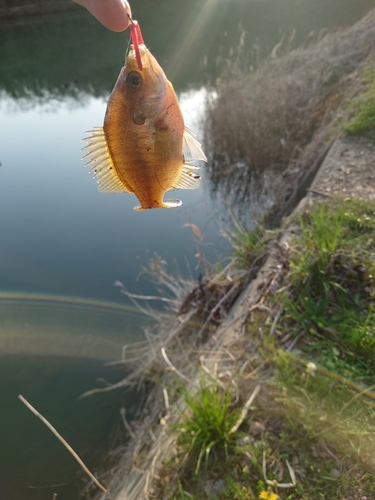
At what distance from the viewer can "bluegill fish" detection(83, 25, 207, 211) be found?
1282 millimetres

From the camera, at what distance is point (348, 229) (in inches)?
120

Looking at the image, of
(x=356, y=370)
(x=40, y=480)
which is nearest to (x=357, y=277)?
(x=356, y=370)

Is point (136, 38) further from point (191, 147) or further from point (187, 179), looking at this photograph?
point (187, 179)

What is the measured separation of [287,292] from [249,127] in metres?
5.59

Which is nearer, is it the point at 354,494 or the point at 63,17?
the point at 354,494

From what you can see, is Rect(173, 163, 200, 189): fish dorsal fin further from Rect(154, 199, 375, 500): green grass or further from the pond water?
the pond water

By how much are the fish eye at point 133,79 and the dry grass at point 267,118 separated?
6235mm

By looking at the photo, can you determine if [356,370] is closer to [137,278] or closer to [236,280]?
[236,280]

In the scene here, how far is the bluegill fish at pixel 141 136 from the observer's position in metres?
1.28

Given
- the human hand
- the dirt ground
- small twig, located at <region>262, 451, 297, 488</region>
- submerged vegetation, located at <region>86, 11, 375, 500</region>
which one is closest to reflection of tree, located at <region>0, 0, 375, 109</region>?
the dirt ground

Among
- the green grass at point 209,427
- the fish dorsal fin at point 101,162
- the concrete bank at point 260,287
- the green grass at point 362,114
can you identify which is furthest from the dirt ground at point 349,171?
the fish dorsal fin at point 101,162

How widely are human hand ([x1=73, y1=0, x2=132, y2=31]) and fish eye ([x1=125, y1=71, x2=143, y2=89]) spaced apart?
12.9 inches

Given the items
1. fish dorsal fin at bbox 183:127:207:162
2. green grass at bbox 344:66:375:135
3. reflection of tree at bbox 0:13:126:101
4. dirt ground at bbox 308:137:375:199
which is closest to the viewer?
fish dorsal fin at bbox 183:127:207:162

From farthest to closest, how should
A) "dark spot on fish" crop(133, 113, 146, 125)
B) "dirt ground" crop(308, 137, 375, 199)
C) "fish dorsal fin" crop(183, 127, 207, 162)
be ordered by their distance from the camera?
"dirt ground" crop(308, 137, 375, 199) < "fish dorsal fin" crop(183, 127, 207, 162) < "dark spot on fish" crop(133, 113, 146, 125)
